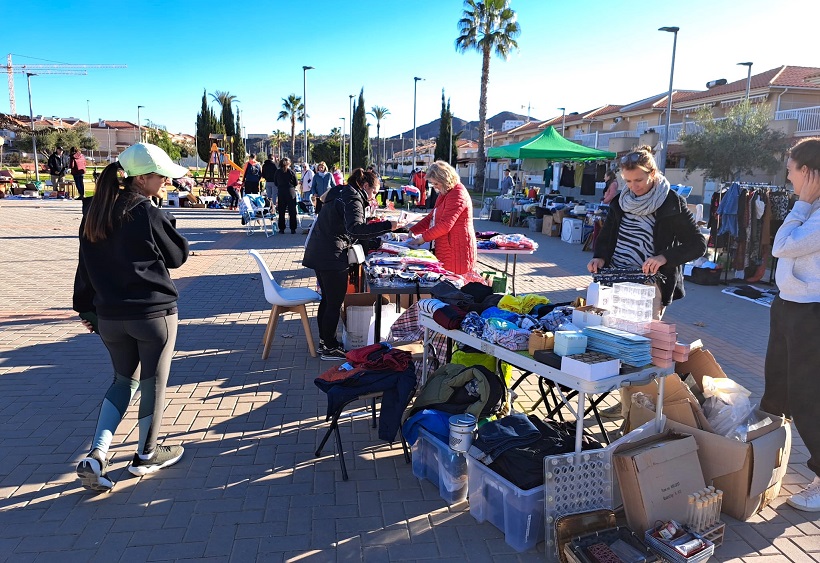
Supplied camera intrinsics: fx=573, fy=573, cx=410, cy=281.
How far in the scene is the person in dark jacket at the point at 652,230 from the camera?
366 centimetres

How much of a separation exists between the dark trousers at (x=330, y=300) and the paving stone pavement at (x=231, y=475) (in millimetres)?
266

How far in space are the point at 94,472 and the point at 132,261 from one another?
116cm

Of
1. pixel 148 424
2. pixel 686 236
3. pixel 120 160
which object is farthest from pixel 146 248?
pixel 686 236

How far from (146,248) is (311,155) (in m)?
63.2

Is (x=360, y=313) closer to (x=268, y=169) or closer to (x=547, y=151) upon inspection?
(x=547, y=151)

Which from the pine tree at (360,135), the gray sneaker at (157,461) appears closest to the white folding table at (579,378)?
the gray sneaker at (157,461)

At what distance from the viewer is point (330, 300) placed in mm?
5320

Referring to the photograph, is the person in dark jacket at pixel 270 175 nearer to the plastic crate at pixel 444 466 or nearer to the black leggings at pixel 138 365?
the black leggings at pixel 138 365

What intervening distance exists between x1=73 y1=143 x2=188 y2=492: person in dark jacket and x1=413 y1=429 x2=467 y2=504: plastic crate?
1.53 metres

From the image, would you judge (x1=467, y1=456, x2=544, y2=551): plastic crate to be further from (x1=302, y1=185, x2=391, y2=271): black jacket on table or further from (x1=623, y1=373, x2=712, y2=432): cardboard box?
(x1=302, y1=185, x2=391, y2=271): black jacket on table

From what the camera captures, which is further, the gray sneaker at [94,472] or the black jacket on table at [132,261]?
the gray sneaker at [94,472]

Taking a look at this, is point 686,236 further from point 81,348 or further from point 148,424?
point 81,348

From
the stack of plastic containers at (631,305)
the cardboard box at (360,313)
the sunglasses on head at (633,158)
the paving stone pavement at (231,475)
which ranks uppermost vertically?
the sunglasses on head at (633,158)

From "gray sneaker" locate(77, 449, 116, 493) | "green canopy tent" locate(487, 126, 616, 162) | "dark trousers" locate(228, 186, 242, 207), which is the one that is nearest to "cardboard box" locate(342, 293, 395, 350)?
"gray sneaker" locate(77, 449, 116, 493)
